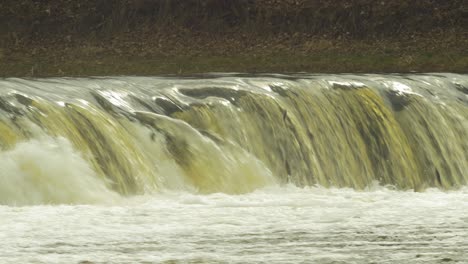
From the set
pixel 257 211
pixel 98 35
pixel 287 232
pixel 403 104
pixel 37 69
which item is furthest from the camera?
pixel 98 35

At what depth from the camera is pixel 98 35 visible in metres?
27.1

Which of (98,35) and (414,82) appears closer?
(414,82)

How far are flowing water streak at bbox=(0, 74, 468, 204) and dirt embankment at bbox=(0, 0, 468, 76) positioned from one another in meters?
7.73

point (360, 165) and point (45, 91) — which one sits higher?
point (45, 91)

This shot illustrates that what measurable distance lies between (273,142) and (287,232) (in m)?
4.38

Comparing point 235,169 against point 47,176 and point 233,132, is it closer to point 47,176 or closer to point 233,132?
point 233,132

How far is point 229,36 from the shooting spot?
2697cm

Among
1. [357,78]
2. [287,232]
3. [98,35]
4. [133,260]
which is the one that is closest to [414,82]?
[357,78]

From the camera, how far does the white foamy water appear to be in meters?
9.59

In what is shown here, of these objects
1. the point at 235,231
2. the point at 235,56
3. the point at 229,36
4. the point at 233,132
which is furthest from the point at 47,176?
the point at 229,36

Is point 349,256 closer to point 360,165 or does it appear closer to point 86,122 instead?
point 86,122

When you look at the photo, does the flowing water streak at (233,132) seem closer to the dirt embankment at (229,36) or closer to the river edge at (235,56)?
the river edge at (235,56)

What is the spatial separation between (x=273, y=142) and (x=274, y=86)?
1147 millimetres

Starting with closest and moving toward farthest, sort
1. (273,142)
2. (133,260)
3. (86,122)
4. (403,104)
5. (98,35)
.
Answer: (133,260), (86,122), (273,142), (403,104), (98,35)
